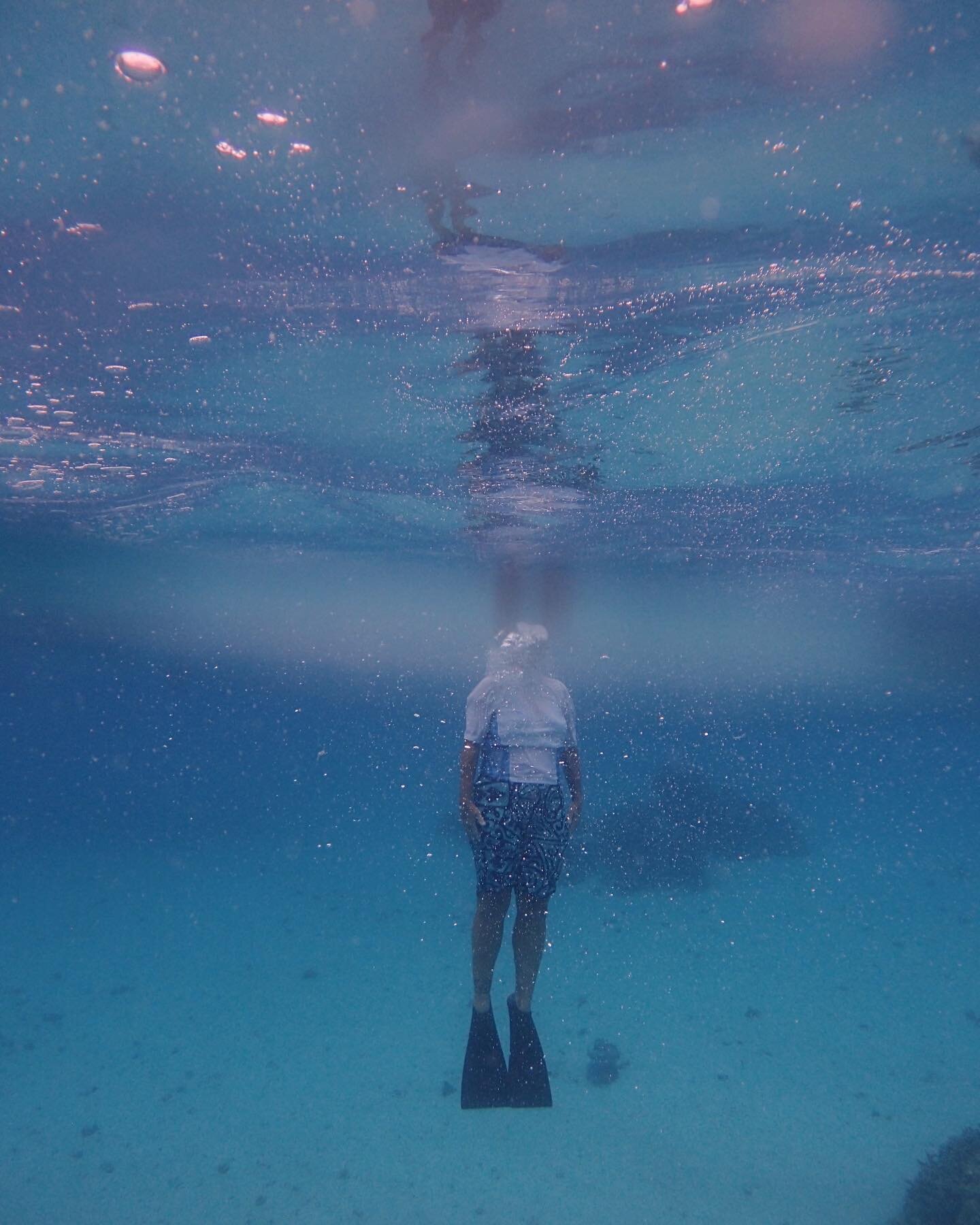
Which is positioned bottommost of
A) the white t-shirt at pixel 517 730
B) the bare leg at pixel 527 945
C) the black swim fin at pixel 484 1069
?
the black swim fin at pixel 484 1069

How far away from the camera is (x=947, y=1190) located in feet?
27.6

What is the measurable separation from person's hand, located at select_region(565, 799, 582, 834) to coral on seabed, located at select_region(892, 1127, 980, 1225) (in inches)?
301

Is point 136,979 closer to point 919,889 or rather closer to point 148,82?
point 148,82

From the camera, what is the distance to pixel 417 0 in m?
4.50

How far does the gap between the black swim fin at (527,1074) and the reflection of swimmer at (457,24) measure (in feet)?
23.6

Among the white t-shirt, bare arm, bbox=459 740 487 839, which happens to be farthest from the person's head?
bare arm, bbox=459 740 487 839

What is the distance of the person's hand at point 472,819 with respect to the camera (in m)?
5.01

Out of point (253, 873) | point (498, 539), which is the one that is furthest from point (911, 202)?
point (253, 873)

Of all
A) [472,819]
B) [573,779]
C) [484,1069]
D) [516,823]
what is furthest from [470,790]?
[484,1069]

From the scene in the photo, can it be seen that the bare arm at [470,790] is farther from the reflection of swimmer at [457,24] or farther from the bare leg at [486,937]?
the reflection of swimmer at [457,24]

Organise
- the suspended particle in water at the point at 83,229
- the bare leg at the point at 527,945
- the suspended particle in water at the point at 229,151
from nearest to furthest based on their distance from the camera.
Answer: the bare leg at the point at 527,945 < the suspended particle in water at the point at 229,151 < the suspended particle in water at the point at 83,229

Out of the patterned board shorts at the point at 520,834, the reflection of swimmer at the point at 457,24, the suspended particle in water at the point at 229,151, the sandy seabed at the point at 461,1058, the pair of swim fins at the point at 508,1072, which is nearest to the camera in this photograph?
the reflection of swimmer at the point at 457,24

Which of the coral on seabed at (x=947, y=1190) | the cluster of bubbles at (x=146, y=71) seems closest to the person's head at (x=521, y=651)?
the cluster of bubbles at (x=146, y=71)

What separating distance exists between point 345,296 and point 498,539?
1386 cm
